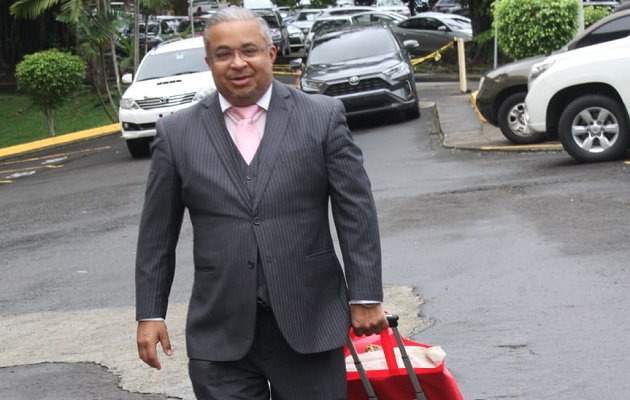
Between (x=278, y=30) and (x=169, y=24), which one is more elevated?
(x=278, y=30)

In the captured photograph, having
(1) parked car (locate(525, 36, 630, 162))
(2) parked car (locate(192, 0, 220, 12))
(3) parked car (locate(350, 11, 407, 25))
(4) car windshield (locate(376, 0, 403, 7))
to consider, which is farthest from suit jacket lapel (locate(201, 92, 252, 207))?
(4) car windshield (locate(376, 0, 403, 7))

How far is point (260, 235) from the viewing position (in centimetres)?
413

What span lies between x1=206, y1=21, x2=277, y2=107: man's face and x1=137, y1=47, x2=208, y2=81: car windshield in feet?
57.2

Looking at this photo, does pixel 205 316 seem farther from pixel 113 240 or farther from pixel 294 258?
pixel 113 240

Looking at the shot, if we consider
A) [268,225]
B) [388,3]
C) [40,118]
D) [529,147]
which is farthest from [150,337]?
[388,3]

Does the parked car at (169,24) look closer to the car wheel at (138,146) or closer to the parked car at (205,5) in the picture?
the parked car at (205,5)

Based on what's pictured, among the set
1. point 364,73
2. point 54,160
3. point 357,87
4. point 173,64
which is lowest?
point 54,160

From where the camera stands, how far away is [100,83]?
105 ft

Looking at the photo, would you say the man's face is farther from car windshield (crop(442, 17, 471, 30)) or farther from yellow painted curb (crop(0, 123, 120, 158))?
car windshield (crop(442, 17, 471, 30))

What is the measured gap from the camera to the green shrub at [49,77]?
1019 inches

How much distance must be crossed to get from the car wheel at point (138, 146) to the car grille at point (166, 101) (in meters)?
0.60

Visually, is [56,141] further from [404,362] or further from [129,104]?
[404,362]

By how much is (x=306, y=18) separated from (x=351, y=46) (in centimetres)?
2798

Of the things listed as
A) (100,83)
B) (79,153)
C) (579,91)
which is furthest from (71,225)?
(100,83)
